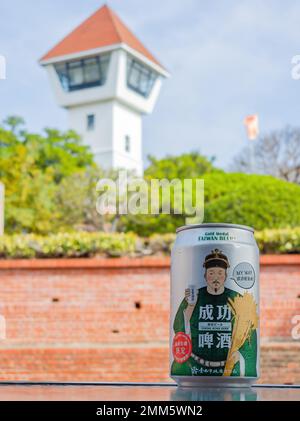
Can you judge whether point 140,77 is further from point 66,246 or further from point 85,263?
point 85,263

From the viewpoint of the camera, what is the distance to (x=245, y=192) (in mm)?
8609

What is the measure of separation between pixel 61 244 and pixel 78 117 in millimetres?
24558

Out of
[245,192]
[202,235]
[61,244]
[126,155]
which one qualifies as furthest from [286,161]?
[202,235]

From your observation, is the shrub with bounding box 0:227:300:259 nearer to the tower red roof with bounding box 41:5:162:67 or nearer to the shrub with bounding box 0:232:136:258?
the shrub with bounding box 0:232:136:258

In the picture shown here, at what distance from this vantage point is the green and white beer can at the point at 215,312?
1.31m

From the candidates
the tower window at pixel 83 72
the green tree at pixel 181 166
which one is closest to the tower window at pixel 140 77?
the tower window at pixel 83 72

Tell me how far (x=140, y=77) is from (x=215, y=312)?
1244 inches

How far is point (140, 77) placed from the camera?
32.3 metres

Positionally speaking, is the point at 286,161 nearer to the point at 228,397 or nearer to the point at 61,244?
the point at 61,244

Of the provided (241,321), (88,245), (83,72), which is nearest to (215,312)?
(241,321)

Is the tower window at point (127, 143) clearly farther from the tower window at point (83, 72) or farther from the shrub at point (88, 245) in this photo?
the shrub at point (88, 245)

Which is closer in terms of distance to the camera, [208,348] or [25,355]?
[208,348]

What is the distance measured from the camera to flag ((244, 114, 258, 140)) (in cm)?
2284

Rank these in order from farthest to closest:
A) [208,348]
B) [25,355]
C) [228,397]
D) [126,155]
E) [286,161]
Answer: [126,155] < [286,161] < [25,355] < [208,348] < [228,397]
